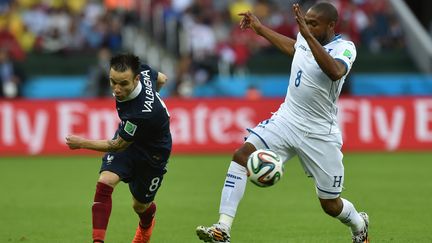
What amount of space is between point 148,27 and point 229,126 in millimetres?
7068

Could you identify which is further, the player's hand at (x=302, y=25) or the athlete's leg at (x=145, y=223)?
the athlete's leg at (x=145, y=223)

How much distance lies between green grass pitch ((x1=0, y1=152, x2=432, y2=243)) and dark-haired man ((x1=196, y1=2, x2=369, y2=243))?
3.93 ft

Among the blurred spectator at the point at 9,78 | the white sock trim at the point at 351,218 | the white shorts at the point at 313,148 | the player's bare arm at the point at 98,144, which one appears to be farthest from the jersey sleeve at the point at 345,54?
the blurred spectator at the point at 9,78

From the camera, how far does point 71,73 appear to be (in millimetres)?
26469

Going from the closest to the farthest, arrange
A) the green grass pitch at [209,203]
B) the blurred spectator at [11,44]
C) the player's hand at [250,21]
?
the player's hand at [250,21] → the green grass pitch at [209,203] → the blurred spectator at [11,44]

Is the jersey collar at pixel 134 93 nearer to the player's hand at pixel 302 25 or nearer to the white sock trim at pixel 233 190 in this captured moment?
the white sock trim at pixel 233 190

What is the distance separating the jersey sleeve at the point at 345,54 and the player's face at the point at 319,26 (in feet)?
0.55

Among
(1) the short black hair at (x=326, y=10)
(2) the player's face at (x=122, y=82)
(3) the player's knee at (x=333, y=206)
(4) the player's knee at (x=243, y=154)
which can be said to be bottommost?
(3) the player's knee at (x=333, y=206)

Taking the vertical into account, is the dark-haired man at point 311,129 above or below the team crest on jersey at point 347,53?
below

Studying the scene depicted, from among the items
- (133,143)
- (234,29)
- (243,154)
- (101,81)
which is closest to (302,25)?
(243,154)

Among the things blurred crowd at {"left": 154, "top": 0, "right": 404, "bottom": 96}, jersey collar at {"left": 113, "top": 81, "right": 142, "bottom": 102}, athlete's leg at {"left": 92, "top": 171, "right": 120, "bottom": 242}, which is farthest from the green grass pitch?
blurred crowd at {"left": 154, "top": 0, "right": 404, "bottom": 96}

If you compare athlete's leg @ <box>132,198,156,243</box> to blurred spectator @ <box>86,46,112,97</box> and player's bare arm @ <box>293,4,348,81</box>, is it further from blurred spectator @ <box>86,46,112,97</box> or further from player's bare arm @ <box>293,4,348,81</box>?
blurred spectator @ <box>86,46,112,97</box>

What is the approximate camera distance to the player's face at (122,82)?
349 inches

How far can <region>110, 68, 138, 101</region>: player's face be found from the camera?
888 cm
